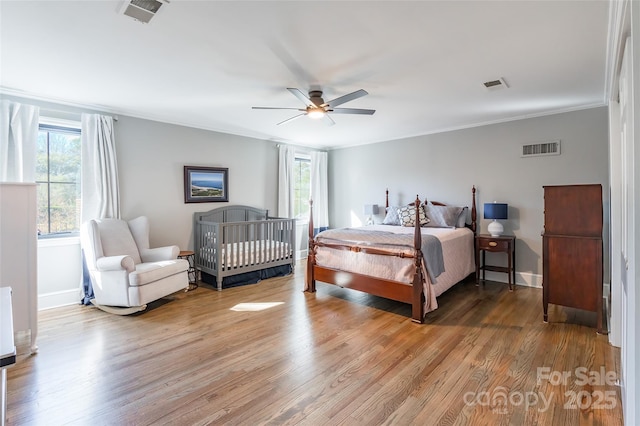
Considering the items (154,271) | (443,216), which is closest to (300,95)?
(154,271)

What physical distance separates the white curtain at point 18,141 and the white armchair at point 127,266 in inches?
33.3

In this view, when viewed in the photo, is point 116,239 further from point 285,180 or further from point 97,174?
point 285,180

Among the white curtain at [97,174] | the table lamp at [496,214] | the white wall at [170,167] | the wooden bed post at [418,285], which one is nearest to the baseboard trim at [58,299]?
the white curtain at [97,174]

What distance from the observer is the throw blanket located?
11.1 feet

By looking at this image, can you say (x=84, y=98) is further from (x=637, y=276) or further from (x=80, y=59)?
(x=637, y=276)

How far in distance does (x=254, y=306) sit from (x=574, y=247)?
11.3ft

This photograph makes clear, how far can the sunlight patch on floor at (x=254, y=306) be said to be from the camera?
11.8 ft

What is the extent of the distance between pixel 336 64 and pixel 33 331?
137 inches

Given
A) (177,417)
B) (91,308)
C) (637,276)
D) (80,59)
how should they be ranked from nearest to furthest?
(637,276) → (177,417) → (80,59) → (91,308)

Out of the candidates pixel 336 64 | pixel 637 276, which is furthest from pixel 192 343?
pixel 637 276

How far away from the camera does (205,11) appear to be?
1.98 m

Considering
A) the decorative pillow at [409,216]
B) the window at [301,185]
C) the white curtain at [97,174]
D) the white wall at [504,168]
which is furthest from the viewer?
the window at [301,185]

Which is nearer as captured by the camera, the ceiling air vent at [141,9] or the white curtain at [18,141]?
the ceiling air vent at [141,9]

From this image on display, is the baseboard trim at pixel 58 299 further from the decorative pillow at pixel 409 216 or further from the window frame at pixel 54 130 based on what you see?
the decorative pillow at pixel 409 216
